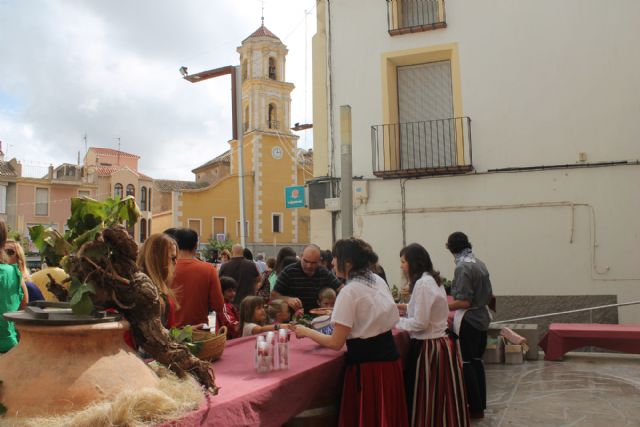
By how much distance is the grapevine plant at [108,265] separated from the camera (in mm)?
1976

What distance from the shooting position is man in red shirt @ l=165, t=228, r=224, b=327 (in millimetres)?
4070

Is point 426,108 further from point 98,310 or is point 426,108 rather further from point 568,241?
point 98,310

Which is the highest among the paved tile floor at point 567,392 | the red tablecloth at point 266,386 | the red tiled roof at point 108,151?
the red tiled roof at point 108,151

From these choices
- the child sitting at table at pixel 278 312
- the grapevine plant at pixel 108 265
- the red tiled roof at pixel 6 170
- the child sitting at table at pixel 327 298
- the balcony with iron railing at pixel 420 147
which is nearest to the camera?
the grapevine plant at pixel 108 265

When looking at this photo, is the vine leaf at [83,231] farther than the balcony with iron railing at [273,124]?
No

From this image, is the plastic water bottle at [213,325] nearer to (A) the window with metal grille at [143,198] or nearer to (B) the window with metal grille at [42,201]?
(B) the window with metal grille at [42,201]

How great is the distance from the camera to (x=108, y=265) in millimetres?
2006

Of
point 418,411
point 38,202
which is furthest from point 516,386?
point 38,202

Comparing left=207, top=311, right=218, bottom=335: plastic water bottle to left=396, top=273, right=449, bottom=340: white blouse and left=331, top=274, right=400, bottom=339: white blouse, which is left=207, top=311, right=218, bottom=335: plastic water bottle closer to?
left=331, top=274, right=400, bottom=339: white blouse

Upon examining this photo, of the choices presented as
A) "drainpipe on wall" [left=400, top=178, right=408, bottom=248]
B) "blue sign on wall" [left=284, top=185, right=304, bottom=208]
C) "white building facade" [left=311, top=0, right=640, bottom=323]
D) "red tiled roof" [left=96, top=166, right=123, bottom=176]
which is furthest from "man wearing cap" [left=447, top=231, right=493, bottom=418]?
"red tiled roof" [left=96, top=166, right=123, bottom=176]

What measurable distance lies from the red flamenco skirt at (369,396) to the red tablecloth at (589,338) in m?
4.92

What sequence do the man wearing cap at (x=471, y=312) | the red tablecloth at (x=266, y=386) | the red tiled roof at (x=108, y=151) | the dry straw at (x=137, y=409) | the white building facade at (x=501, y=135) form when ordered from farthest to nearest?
the red tiled roof at (x=108, y=151), the white building facade at (x=501, y=135), the man wearing cap at (x=471, y=312), the red tablecloth at (x=266, y=386), the dry straw at (x=137, y=409)

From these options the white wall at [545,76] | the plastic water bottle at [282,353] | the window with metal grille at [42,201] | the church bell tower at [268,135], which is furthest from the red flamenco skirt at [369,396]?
the window with metal grille at [42,201]

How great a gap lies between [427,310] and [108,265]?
103 inches
